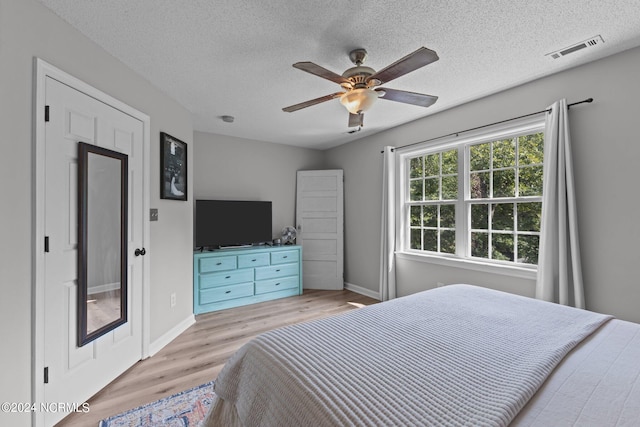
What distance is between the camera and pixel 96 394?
1.92 meters

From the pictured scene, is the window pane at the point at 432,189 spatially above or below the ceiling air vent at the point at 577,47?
below

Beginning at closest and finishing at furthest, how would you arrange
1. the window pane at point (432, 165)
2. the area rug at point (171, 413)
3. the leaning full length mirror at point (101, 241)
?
the area rug at point (171, 413)
the leaning full length mirror at point (101, 241)
the window pane at point (432, 165)

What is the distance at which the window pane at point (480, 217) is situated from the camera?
9.56 feet

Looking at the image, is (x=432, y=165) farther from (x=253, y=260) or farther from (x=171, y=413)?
(x=171, y=413)

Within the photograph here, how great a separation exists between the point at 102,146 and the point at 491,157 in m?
3.48

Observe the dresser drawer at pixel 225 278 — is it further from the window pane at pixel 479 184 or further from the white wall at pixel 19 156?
the window pane at pixel 479 184

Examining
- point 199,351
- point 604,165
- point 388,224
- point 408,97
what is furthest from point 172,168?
point 604,165

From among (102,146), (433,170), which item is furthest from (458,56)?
(102,146)

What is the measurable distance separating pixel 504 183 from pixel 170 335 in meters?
3.70

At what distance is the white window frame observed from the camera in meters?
2.54

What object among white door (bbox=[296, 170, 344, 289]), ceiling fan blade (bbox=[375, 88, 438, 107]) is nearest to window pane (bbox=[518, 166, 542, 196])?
ceiling fan blade (bbox=[375, 88, 438, 107])

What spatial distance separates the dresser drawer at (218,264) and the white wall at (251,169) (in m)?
0.99

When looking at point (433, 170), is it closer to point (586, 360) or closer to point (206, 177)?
point (586, 360)

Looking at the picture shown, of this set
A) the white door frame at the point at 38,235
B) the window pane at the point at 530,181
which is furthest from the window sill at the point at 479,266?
the white door frame at the point at 38,235
